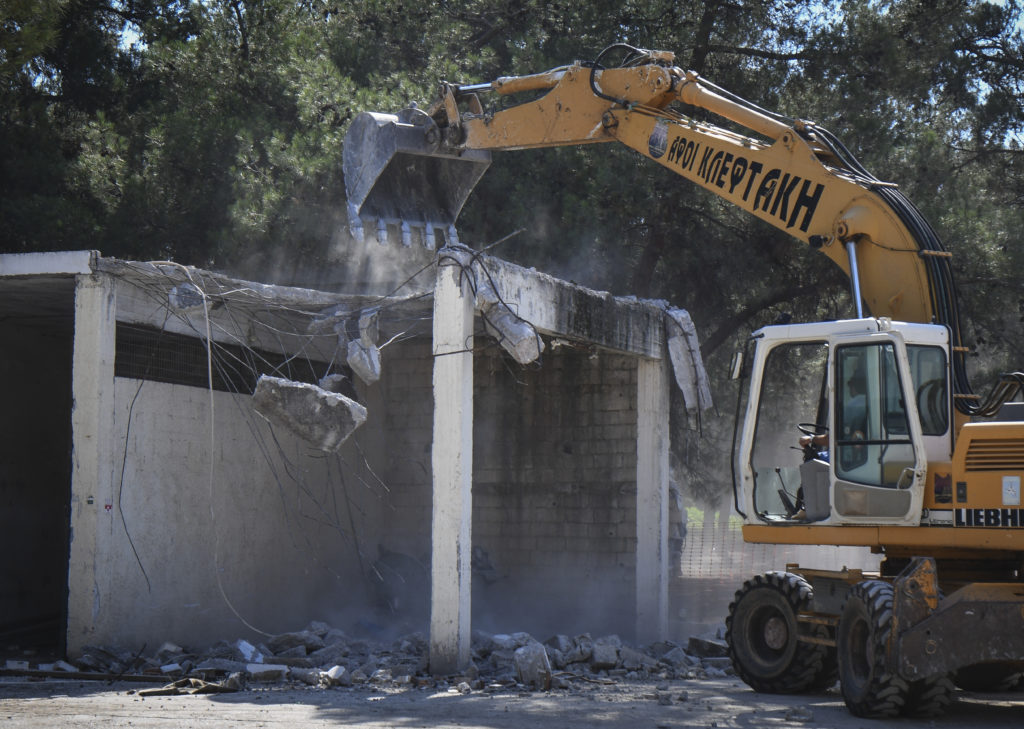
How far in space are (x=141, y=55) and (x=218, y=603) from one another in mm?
11620

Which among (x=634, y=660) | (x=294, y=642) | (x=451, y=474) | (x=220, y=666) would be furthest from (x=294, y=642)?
(x=634, y=660)

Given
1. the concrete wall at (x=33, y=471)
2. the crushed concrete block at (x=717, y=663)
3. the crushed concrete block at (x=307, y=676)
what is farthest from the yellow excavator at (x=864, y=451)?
the concrete wall at (x=33, y=471)

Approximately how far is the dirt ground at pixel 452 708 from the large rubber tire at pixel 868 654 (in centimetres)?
14

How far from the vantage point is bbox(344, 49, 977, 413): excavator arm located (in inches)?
370

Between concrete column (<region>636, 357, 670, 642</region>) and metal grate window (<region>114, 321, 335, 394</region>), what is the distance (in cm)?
409

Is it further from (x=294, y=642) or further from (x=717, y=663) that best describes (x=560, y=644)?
(x=294, y=642)

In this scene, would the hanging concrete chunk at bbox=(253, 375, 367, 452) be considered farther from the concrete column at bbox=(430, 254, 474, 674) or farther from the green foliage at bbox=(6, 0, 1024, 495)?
the green foliage at bbox=(6, 0, 1024, 495)

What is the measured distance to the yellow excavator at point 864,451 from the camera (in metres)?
8.34

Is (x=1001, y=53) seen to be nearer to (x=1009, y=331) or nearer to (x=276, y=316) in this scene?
(x=1009, y=331)

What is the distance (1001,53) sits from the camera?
19078mm

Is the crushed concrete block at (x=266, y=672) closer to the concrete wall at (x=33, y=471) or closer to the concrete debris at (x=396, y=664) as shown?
the concrete debris at (x=396, y=664)

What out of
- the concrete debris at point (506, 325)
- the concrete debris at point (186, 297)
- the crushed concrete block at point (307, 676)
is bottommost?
the crushed concrete block at point (307, 676)

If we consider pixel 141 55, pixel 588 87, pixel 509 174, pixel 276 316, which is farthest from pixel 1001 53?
pixel 141 55

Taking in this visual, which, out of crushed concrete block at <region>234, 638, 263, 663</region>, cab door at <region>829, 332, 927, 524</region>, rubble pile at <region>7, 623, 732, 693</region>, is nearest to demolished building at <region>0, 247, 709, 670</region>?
rubble pile at <region>7, 623, 732, 693</region>
